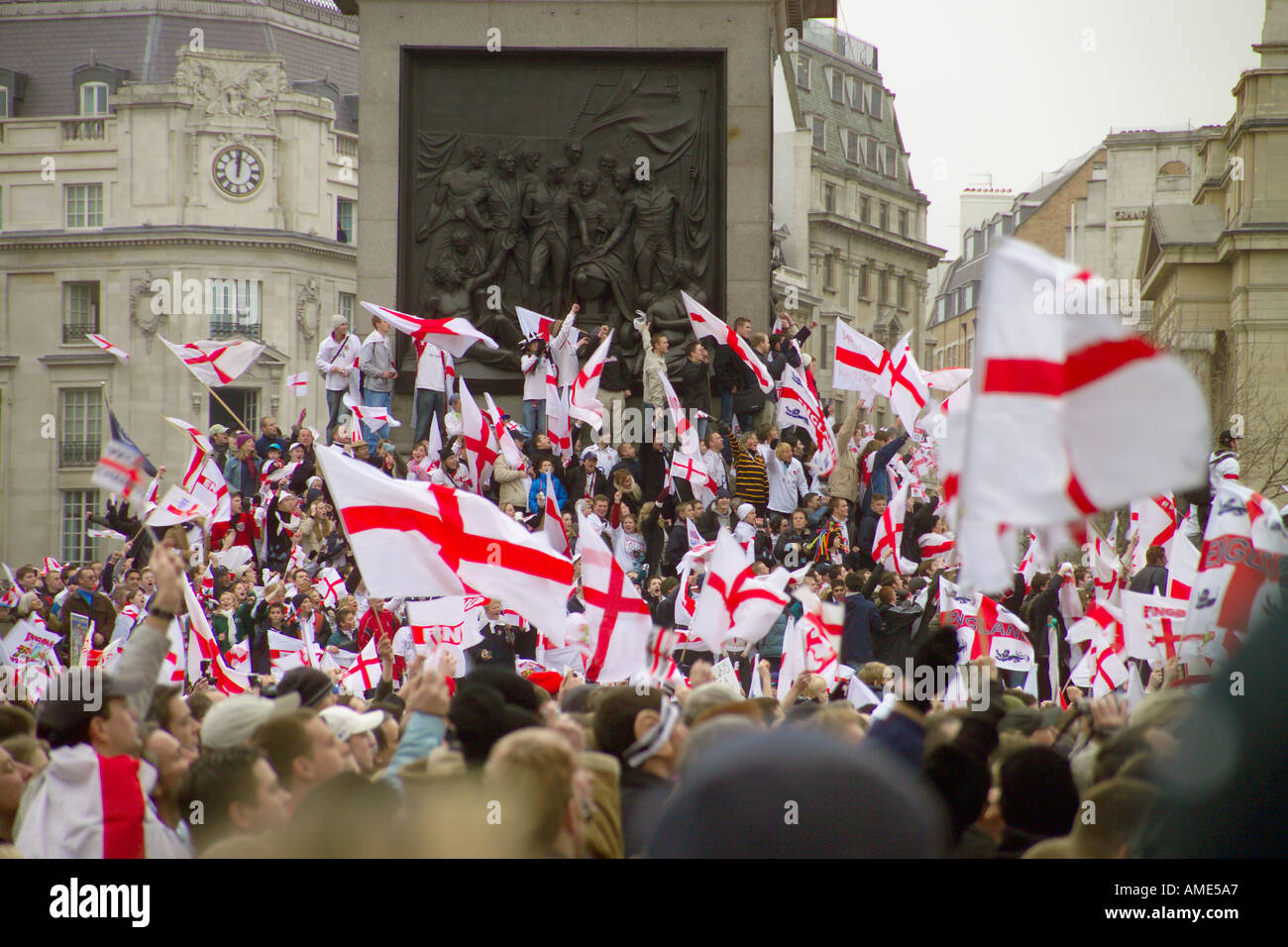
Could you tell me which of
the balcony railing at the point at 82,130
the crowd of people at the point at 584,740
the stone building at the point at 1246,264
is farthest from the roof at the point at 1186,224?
the crowd of people at the point at 584,740

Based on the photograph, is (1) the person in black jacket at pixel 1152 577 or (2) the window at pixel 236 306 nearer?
(1) the person in black jacket at pixel 1152 577

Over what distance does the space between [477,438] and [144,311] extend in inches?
1670

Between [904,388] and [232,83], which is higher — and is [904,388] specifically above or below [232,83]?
below

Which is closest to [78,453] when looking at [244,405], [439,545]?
[244,405]

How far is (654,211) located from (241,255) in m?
40.4

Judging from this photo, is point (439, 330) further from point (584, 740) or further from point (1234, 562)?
point (584, 740)

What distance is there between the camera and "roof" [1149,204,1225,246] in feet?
169

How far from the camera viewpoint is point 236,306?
58656 millimetres

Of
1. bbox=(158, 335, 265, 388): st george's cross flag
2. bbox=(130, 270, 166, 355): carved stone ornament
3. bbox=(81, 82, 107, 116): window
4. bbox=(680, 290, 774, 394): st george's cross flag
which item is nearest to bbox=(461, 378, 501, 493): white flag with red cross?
bbox=(680, 290, 774, 394): st george's cross flag

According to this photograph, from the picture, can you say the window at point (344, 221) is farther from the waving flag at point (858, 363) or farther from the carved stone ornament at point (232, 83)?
the waving flag at point (858, 363)

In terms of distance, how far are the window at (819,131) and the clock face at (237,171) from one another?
28733 millimetres

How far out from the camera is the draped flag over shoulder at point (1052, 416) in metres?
5.14
